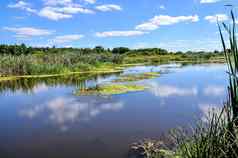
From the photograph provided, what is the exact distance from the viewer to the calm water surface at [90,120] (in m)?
6.05

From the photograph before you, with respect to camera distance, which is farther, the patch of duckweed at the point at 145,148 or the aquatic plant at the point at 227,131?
the patch of duckweed at the point at 145,148

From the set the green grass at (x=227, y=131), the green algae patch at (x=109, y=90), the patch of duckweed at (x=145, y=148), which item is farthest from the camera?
the green algae patch at (x=109, y=90)

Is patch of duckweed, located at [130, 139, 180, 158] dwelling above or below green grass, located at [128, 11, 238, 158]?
below

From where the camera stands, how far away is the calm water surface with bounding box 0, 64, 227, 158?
6.05 m

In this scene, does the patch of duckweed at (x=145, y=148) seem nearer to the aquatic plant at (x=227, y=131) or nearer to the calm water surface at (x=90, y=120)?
the calm water surface at (x=90, y=120)

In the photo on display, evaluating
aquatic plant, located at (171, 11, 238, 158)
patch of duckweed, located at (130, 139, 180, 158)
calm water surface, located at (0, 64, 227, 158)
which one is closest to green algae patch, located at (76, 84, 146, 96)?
calm water surface, located at (0, 64, 227, 158)

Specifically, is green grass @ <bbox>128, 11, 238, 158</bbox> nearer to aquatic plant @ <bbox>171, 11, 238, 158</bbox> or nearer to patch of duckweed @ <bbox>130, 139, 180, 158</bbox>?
aquatic plant @ <bbox>171, 11, 238, 158</bbox>

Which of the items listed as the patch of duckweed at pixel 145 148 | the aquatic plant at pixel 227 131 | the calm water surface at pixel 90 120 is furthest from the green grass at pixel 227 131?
the calm water surface at pixel 90 120

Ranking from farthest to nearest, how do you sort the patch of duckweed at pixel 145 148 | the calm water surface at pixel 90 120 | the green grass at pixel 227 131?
1. the calm water surface at pixel 90 120
2. the patch of duckweed at pixel 145 148
3. the green grass at pixel 227 131

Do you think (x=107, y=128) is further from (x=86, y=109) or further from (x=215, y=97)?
(x=215, y=97)

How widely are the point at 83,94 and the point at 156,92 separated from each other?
3410 mm

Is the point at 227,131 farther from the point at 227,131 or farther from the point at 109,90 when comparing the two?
the point at 109,90

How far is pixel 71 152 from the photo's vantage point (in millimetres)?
5766

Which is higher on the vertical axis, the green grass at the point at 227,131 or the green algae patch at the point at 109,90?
the green grass at the point at 227,131
